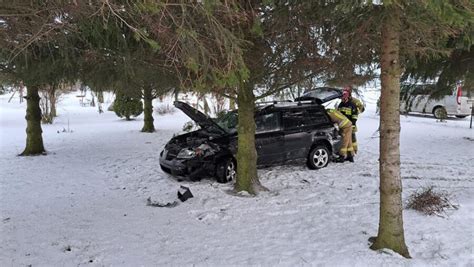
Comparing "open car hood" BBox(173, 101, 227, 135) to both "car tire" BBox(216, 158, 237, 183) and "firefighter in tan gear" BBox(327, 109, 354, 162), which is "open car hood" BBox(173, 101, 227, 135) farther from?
"firefighter in tan gear" BBox(327, 109, 354, 162)

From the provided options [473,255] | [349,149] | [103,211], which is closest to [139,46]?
[103,211]

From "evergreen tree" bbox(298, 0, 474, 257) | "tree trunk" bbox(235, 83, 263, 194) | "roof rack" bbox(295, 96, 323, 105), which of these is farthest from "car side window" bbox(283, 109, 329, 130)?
"evergreen tree" bbox(298, 0, 474, 257)

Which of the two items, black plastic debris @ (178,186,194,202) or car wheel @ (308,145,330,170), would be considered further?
car wheel @ (308,145,330,170)

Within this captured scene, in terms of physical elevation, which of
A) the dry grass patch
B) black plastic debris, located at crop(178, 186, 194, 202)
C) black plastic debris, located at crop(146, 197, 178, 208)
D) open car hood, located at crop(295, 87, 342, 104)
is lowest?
black plastic debris, located at crop(146, 197, 178, 208)

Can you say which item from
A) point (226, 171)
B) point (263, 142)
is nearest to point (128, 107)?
point (263, 142)

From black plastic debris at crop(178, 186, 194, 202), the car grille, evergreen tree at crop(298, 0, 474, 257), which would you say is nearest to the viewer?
evergreen tree at crop(298, 0, 474, 257)

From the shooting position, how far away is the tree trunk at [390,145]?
4.39m

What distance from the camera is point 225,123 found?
9398 millimetres

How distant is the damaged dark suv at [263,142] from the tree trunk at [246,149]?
81 centimetres

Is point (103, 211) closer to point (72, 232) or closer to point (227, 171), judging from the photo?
point (72, 232)

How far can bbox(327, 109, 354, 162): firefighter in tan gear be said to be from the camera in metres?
10.5

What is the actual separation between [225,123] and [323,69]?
3036 mm

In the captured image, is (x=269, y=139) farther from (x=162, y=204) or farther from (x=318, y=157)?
(x=162, y=204)

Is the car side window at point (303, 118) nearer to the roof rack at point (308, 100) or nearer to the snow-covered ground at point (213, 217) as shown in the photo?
the roof rack at point (308, 100)
